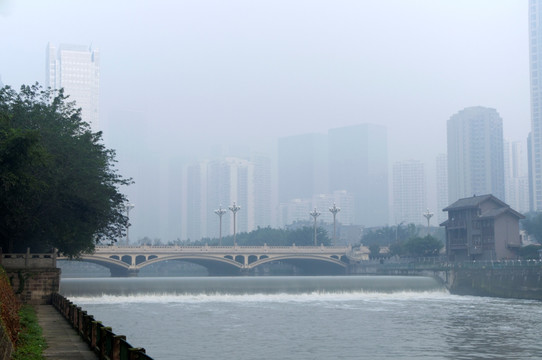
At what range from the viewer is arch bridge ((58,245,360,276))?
13612 cm

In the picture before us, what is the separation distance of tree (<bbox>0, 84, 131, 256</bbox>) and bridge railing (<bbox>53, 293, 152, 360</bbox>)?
49.2 feet

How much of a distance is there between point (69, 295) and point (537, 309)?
161 feet

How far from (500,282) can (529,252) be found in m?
16.5

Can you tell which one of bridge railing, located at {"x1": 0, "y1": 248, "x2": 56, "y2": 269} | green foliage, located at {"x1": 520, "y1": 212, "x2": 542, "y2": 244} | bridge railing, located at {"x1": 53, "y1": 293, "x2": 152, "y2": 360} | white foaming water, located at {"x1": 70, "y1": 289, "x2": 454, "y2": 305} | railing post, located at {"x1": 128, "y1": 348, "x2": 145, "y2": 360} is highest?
green foliage, located at {"x1": 520, "y1": 212, "x2": 542, "y2": 244}

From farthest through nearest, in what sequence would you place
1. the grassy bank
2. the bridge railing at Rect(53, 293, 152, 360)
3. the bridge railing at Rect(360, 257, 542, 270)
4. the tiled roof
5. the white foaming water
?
the tiled roof → the bridge railing at Rect(360, 257, 542, 270) → the white foaming water → the grassy bank → the bridge railing at Rect(53, 293, 152, 360)

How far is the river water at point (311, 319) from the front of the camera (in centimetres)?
4128

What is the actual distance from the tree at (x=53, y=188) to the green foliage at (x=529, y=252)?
6122 centimetres

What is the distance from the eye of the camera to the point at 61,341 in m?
28.0

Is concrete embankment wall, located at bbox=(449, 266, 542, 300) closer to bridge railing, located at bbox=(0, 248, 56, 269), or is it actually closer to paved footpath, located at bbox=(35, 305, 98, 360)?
bridge railing, located at bbox=(0, 248, 56, 269)

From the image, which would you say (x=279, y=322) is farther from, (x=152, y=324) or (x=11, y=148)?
(x=11, y=148)

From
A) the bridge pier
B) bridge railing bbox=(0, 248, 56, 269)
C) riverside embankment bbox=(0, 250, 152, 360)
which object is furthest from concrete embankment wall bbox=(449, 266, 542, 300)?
the bridge pier

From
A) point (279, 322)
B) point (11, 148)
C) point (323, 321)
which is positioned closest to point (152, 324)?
point (279, 322)

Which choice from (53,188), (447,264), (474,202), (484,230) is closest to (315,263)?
(447,264)

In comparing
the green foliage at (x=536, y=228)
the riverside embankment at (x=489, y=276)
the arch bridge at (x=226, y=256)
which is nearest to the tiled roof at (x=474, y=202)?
the riverside embankment at (x=489, y=276)
